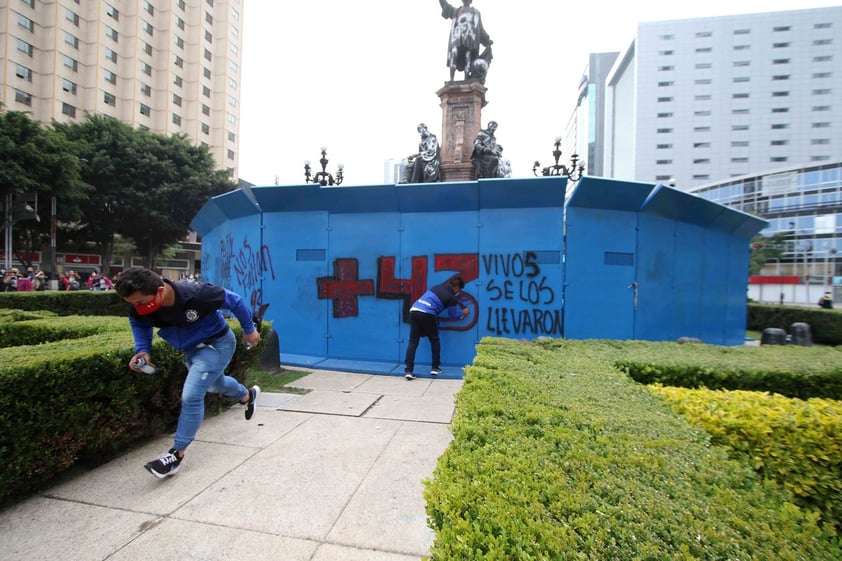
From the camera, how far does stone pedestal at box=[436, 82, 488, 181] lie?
451 inches

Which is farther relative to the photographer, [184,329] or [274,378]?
[274,378]

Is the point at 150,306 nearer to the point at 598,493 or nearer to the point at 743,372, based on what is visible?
the point at 598,493

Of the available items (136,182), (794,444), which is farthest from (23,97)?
(794,444)

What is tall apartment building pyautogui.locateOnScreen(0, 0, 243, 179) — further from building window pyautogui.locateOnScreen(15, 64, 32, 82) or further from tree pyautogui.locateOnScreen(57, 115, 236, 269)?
tree pyautogui.locateOnScreen(57, 115, 236, 269)

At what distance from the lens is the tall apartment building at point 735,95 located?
223 feet

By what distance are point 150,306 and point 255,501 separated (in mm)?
1637

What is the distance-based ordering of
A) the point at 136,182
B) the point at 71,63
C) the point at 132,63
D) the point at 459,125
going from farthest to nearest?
the point at 132,63 → the point at 71,63 → the point at 136,182 → the point at 459,125

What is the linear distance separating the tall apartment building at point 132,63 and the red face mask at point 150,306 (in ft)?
115

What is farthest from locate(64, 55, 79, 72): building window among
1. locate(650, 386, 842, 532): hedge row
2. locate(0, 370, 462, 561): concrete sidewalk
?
locate(650, 386, 842, 532): hedge row

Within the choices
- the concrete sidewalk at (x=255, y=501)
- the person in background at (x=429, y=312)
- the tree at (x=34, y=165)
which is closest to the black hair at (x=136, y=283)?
the concrete sidewalk at (x=255, y=501)

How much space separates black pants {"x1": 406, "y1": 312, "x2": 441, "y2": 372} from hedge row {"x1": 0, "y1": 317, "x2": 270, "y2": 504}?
335 cm

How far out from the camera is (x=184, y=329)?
335cm

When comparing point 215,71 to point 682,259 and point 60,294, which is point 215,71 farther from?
point 682,259

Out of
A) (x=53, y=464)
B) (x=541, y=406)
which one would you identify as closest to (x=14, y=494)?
(x=53, y=464)
